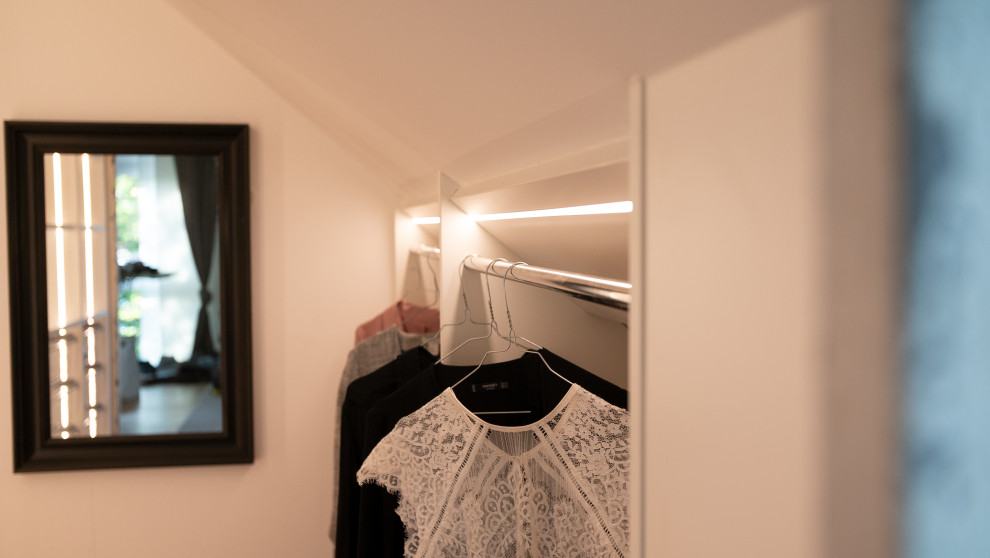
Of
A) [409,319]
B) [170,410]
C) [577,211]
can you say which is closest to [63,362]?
[170,410]

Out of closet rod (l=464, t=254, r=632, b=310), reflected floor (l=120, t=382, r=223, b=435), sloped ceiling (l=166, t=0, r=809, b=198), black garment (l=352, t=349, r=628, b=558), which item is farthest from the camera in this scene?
reflected floor (l=120, t=382, r=223, b=435)

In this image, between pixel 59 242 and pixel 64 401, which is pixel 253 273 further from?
pixel 64 401

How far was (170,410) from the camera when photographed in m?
2.09

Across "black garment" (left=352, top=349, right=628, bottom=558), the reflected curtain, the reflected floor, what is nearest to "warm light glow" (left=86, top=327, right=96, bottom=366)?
the reflected floor

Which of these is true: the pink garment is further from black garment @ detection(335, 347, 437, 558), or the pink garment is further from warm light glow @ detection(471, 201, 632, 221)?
warm light glow @ detection(471, 201, 632, 221)

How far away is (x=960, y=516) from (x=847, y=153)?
0.14 m

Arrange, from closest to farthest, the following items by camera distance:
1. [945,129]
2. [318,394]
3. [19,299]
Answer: [945,129]
[19,299]
[318,394]

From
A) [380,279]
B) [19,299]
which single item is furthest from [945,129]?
[19,299]

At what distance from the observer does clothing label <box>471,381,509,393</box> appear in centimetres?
107

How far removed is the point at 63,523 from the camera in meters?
2.06

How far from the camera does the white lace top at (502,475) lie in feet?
2.92

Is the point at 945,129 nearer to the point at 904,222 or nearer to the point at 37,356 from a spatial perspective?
the point at 904,222

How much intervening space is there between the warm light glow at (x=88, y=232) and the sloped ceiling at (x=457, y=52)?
0.64 m

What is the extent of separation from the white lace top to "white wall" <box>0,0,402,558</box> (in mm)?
1233
